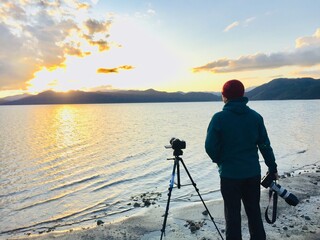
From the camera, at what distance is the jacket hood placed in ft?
16.3

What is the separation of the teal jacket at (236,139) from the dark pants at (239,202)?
0.48 ft

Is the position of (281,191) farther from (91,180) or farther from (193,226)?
(91,180)

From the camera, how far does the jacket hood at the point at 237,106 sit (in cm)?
496

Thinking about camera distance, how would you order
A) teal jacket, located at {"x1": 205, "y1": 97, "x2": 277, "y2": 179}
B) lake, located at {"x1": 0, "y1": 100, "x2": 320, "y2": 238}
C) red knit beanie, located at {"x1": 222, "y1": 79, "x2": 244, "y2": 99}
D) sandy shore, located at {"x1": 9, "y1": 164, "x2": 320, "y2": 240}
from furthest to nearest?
lake, located at {"x1": 0, "y1": 100, "x2": 320, "y2": 238} → sandy shore, located at {"x1": 9, "y1": 164, "x2": 320, "y2": 240} → red knit beanie, located at {"x1": 222, "y1": 79, "x2": 244, "y2": 99} → teal jacket, located at {"x1": 205, "y1": 97, "x2": 277, "y2": 179}

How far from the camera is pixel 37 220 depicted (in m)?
12.3

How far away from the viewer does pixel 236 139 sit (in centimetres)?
494

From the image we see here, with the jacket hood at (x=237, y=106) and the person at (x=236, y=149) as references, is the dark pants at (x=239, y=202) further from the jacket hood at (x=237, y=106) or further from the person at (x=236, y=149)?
the jacket hood at (x=237, y=106)

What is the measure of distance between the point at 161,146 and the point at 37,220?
22.0m

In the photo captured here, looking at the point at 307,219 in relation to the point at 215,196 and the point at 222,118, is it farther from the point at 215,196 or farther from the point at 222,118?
the point at 222,118

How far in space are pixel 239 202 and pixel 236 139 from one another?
1.19 m

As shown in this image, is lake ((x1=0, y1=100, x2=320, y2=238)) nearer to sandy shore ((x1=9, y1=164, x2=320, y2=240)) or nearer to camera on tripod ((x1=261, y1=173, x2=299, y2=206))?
sandy shore ((x1=9, y1=164, x2=320, y2=240))

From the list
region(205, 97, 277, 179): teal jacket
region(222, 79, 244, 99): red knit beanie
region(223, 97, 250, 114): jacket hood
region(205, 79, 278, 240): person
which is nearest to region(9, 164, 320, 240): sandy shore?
region(205, 79, 278, 240): person

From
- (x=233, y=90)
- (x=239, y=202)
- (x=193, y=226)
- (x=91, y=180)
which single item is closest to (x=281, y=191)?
(x=239, y=202)

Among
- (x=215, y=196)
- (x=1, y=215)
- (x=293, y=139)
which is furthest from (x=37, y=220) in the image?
(x=293, y=139)
